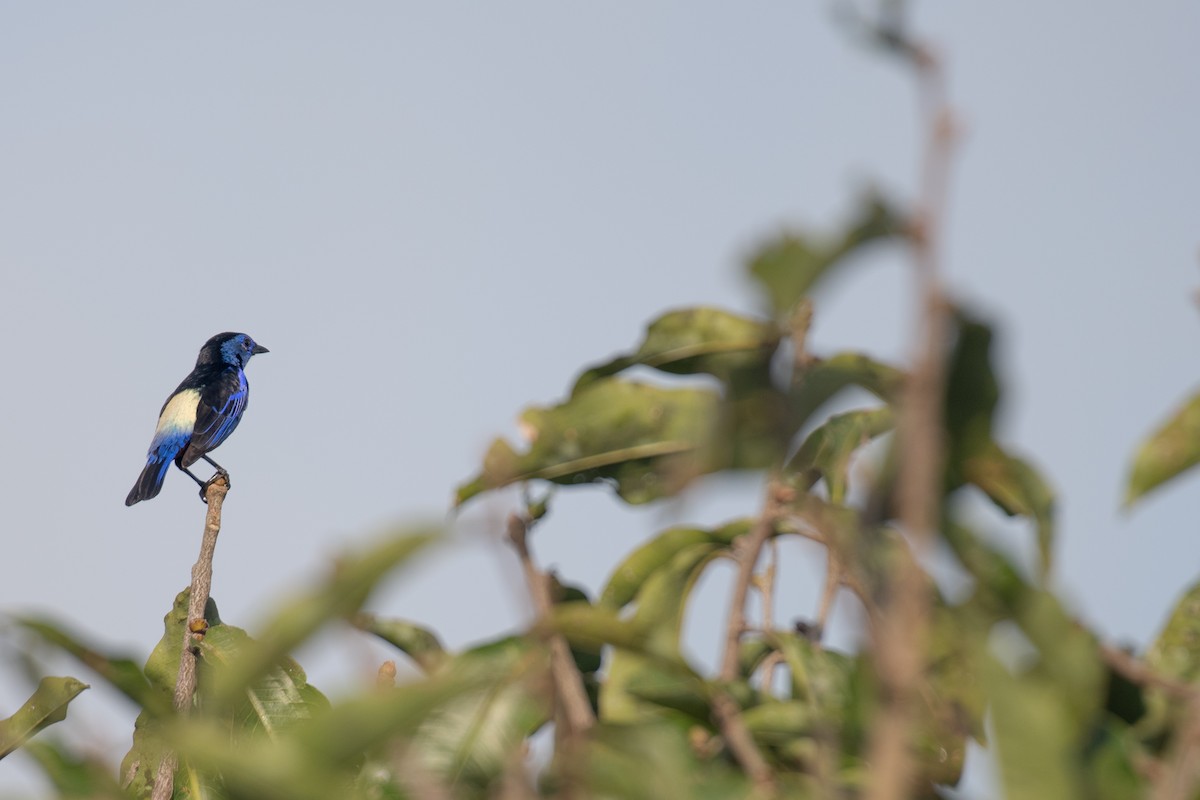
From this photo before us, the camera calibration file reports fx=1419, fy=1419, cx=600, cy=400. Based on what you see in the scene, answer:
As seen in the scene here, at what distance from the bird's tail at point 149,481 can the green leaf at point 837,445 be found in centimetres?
1399

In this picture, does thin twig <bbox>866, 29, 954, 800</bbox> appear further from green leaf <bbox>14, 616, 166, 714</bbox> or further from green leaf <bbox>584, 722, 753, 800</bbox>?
green leaf <bbox>14, 616, 166, 714</bbox>

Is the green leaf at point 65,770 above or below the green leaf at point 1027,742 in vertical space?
below

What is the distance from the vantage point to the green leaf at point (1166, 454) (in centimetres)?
210

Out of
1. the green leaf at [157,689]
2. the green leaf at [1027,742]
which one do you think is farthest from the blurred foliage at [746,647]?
the green leaf at [157,689]

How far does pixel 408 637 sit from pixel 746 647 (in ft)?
2.07

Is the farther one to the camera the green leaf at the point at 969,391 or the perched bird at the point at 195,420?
the perched bird at the point at 195,420

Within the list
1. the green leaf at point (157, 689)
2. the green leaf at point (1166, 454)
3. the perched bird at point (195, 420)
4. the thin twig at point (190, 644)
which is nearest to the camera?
the green leaf at point (1166, 454)

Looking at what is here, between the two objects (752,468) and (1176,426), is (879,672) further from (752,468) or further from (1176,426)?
(1176,426)

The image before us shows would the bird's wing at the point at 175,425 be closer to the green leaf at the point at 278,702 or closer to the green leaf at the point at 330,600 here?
the green leaf at the point at 278,702

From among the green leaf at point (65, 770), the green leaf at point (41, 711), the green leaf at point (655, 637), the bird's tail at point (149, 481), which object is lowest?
the bird's tail at point (149, 481)

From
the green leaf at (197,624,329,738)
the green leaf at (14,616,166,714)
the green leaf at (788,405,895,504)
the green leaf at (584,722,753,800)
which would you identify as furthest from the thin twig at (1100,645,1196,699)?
the green leaf at (197,624,329,738)

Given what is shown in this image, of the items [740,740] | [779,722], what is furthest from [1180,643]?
[740,740]

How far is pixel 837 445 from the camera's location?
2.45 m

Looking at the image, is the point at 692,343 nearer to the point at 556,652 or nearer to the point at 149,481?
the point at 556,652
